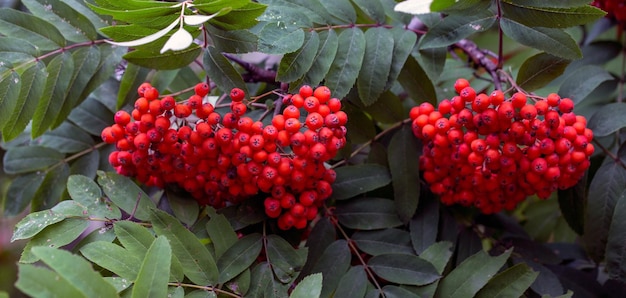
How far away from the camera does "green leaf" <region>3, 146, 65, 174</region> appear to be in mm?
1412

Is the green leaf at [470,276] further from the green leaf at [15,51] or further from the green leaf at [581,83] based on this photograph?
the green leaf at [15,51]

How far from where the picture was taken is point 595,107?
5.37ft

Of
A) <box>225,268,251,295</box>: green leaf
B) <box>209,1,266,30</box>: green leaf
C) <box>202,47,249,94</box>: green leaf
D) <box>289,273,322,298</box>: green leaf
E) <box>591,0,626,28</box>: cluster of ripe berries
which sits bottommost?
<box>225,268,251,295</box>: green leaf

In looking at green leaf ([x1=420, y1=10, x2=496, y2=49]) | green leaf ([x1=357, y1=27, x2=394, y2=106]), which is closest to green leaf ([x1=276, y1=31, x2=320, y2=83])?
green leaf ([x1=357, y1=27, x2=394, y2=106])

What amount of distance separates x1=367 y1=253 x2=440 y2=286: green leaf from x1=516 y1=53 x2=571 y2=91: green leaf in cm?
44

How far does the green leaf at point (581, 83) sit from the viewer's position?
1350 millimetres

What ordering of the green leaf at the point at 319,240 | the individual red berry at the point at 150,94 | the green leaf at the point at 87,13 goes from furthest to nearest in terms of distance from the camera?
the green leaf at the point at 87,13, the green leaf at the point at 319,240, the individual red berry at the point at 150,94

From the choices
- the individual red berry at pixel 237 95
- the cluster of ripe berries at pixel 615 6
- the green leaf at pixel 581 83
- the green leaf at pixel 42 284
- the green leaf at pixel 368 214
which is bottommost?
the green leaf at pixel 368 214

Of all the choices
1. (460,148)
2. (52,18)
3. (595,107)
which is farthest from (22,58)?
(595,107)

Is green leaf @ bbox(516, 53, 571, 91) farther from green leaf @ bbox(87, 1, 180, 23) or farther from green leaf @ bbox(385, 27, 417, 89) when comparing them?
green leaf @ bbox(87, 1, 180, 23)

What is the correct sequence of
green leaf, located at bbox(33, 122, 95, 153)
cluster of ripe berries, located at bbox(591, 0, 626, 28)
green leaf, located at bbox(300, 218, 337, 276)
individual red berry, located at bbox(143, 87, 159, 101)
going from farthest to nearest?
cluster of ripe berries, located at bbox(591, 0, 626, 28)
green leaf, located at bbox(33, 122, 95, 153)
green leaf, located at bbox(300, 218, 337, 276)
individual red berry, located at bbox(143, 87, 159, 101)

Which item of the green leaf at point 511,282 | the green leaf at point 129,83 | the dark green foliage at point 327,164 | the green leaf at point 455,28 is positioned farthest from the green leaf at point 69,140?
the green leaf at point 511,282

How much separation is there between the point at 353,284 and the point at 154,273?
431 millimetres

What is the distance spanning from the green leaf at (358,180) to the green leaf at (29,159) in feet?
2.28
